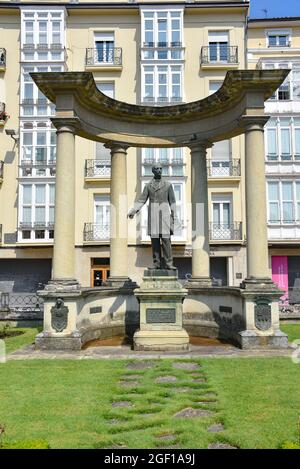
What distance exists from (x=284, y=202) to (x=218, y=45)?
488 inches

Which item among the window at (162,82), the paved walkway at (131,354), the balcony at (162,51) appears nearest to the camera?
the paved walkway at (131,354)

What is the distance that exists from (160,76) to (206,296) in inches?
841

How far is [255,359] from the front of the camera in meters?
9.91

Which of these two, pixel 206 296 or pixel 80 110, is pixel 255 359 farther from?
pixel 80 110

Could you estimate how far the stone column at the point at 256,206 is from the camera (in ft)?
38.7

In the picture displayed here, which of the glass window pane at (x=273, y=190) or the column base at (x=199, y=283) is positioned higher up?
the glass window pane at (x=273, y=190)

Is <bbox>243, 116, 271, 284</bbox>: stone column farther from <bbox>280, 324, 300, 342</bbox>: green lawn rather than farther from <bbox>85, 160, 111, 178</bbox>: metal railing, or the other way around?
<bbox>85, 160, 111, 178</bbox>: metal railing

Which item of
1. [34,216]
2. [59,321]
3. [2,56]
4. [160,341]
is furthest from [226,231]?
[2,56]

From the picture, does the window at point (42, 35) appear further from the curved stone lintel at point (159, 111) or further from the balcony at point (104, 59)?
the curved stone lintel at point (159, 111)

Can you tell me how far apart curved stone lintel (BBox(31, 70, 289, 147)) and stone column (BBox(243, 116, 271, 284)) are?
0.53 m

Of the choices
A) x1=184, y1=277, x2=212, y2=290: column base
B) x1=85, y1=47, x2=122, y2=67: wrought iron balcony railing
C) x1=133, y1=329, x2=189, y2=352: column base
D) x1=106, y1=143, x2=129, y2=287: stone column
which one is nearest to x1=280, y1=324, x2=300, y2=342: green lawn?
x1=184, y1=277, x2=212, y2=290: column base

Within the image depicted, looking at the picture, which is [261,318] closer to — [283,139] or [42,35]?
[283,139]

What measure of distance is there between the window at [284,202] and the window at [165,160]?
644 centimetres

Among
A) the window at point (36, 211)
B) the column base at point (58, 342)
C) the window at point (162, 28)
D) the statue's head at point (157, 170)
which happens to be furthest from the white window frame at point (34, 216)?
the column base at point (58, 342)
